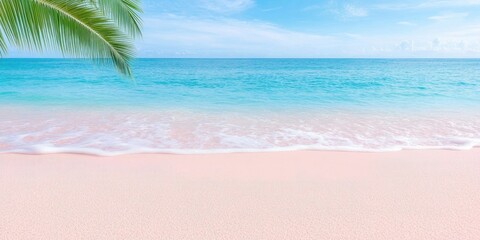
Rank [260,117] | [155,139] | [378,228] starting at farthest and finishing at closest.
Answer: [260,117], [155,139], [378,228]

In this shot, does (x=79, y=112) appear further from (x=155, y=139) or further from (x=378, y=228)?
(x=378, y=228)

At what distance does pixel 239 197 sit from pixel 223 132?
322cm

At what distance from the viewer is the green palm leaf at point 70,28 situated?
3033 mm

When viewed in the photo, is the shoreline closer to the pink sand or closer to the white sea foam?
the white sea foam

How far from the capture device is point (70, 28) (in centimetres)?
347

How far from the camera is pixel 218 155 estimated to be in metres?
4.38

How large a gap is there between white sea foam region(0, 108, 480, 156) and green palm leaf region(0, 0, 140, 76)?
153cm

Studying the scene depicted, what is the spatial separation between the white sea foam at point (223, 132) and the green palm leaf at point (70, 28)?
153 cm

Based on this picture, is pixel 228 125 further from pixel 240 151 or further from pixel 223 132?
pixel 240 151

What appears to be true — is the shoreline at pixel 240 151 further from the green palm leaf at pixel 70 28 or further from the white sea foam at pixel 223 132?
the green palm leaf at pixel 70 28

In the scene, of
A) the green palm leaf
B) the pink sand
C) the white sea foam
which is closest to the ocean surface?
the white sea foam

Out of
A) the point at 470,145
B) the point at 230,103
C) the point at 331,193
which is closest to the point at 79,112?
the point at 230,103

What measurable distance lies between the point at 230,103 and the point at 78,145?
700 cm

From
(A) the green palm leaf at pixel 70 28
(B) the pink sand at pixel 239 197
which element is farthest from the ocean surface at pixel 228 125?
(B) the pink sand at pixel 239 197
